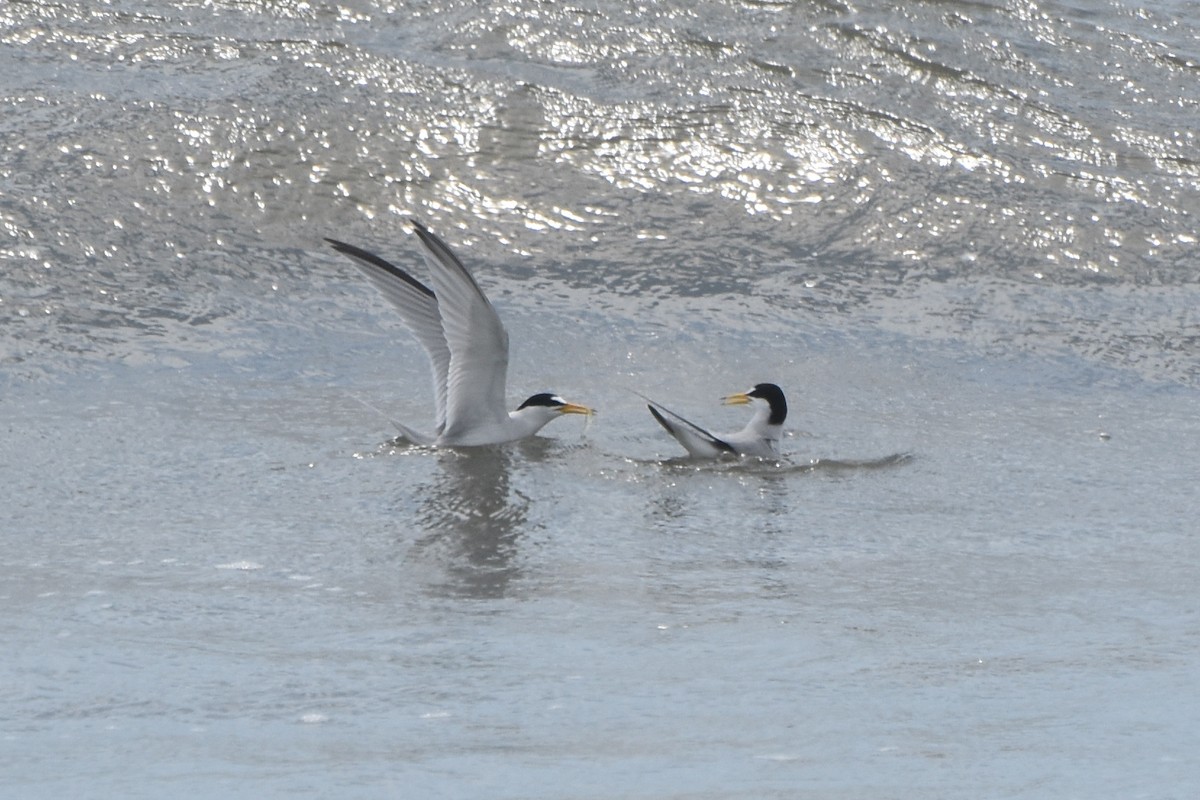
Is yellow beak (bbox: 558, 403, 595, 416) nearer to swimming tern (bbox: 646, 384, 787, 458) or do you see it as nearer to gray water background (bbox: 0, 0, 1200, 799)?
gray water background (bbox: 0, 0, 1200, 799)

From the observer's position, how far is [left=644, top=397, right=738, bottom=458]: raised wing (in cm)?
Result: 764

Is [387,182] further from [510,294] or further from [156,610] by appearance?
[156,610]

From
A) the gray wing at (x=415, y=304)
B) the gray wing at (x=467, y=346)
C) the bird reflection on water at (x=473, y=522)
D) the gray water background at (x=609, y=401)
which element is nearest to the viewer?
the gray water background at (x=609, y=401)

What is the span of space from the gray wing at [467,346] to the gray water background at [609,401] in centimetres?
27

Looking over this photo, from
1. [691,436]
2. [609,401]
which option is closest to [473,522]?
[691,436]

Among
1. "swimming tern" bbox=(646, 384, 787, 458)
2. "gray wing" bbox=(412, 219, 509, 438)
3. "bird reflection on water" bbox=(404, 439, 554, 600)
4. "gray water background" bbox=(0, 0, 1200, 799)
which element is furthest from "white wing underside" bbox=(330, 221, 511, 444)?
"swimming tern" bbox=(646, 384, 787, 458)

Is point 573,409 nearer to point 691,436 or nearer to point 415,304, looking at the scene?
point 691,436

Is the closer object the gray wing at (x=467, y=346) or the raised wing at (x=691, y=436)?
the raised wing at (x=691, y=436)

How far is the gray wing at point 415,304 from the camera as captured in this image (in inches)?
326

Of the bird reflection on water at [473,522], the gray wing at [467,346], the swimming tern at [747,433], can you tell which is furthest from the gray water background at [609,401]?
the gray wing at [467,346]

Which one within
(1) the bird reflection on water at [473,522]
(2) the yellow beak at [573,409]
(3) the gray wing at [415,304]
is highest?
(3) the gray wing at [415,304]

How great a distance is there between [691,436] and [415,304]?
147cm

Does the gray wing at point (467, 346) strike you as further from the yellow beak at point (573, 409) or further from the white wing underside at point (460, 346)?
the yellow beak at point (573, 409)

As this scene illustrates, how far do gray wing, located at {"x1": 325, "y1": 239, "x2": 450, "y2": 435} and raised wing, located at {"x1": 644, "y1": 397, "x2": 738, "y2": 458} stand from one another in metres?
1.09
